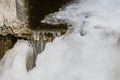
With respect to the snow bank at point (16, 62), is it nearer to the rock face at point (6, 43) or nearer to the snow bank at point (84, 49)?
the rock face at point (6, 43)

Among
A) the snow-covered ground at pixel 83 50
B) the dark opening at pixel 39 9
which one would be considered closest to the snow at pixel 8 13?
the dark opening at pixel 39 9

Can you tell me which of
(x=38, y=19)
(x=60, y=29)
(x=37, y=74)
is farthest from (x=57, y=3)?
(x=37, y=74)

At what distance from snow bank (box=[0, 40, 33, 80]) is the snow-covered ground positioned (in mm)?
11

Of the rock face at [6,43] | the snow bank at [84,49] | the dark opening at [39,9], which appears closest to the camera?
the snow bank at [84,49]

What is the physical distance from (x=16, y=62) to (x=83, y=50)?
35.8 inches

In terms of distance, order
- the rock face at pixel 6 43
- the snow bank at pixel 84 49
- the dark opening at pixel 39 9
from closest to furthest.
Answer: the snow bank at pixel 84 49 < the dark opening at pixel 39 9 < the rock face at pixel 6 43

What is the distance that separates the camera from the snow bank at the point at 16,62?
371 centimetres

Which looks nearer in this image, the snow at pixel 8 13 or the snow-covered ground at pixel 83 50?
the snow-covered ground at pixel 83 50

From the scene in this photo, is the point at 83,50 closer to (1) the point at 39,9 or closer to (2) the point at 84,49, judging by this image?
(2) the point at 84,49

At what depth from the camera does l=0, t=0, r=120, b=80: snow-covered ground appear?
3047mm

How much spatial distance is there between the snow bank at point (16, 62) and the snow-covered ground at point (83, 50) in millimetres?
11

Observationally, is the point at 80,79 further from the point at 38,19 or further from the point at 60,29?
the point at 38,19

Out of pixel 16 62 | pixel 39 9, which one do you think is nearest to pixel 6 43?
pixel 16 62

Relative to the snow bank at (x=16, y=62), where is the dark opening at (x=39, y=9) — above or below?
above
